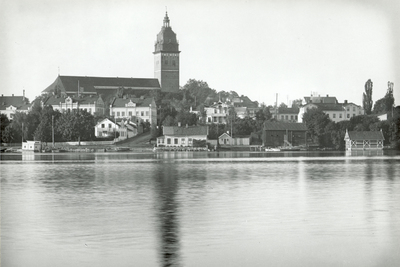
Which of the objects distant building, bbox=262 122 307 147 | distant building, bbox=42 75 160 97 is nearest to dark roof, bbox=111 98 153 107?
distant building, bbox=42 75 160 97

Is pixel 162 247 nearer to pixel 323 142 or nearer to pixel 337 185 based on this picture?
pixel 337 185

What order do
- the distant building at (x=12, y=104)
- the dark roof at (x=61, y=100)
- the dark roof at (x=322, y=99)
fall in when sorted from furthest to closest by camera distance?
the dark roof at (x=322, y=99) → the distant building at (x=12, y=104) → the dark roof at (x=61, y=100)

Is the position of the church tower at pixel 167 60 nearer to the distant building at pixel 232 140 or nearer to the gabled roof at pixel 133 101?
the gabled roof at pixel 133 101

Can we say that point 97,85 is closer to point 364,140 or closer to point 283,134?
point 283,134

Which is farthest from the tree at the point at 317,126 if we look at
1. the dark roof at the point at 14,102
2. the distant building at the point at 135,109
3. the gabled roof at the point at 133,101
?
the dark roof at the point at 14,102

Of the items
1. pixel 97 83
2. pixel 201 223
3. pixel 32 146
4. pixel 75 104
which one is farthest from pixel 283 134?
pixel 201 223

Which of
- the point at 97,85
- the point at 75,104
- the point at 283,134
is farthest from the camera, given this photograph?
the point at 97,85
